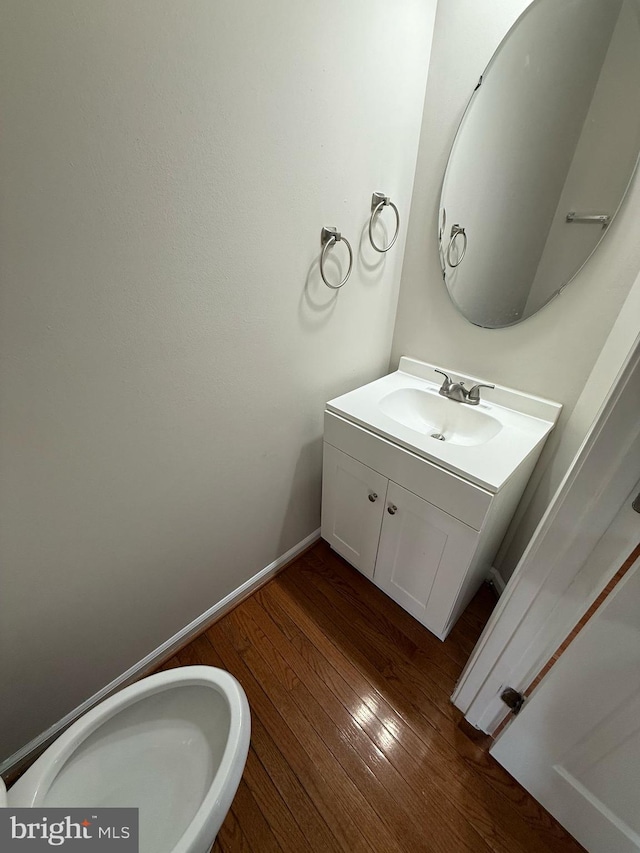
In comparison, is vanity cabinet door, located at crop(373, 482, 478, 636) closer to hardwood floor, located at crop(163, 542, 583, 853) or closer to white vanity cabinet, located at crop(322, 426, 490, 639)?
white vanity cabinet, located at crop(322, 426, 490, 639)

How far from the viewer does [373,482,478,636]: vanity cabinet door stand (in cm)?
100

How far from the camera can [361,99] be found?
945mm

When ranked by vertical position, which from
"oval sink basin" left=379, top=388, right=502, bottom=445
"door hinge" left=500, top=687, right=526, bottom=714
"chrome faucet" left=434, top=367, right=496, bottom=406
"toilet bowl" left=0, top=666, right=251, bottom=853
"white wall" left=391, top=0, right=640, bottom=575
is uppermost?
"white wall" left=391, top=0, right=640, bottom=575

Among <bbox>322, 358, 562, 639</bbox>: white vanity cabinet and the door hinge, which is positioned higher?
<bbox>322, 358, 562, 639</bbox>: white vanity cabinet

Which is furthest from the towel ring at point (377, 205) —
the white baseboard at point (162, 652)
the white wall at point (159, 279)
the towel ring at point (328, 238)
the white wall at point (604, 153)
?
the white baseboard at point (162, 652)

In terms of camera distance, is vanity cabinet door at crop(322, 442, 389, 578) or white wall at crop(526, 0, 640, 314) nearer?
white wall at crop(526, 0, 640, 314)

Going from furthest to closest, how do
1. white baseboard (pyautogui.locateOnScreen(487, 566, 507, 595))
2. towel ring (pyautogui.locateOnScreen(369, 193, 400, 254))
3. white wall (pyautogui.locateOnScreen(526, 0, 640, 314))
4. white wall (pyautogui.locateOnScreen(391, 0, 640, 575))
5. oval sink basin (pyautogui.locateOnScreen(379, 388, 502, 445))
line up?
1. white baseboard (pyautogui.locateOnScreen(487, 566, 507, 595))
2. oval sink basin (pyautogui.locateOnScreen(379, 388, 502, 445))
3. towel ring (pyautogui.locateOnScreen(369, 193, 400, 254))
4. white wall (pyautogui.locateOnScreen(391, 0, 640, 575))
5. white wall (pyautogui.locateOnScreen(526, 0, 640, 314))

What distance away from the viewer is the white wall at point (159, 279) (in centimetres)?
57

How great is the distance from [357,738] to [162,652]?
0.71m

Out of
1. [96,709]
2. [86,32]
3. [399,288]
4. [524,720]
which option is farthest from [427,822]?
[86,32]

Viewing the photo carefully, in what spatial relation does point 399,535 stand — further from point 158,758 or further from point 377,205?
point 377,205

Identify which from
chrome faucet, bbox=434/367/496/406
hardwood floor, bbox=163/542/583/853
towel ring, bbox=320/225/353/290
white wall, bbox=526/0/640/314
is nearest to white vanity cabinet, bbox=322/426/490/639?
hardwood floor, bbox=163/542/583/853

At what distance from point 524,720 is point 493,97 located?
1784 mm

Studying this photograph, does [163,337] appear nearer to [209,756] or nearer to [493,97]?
[209,756]
